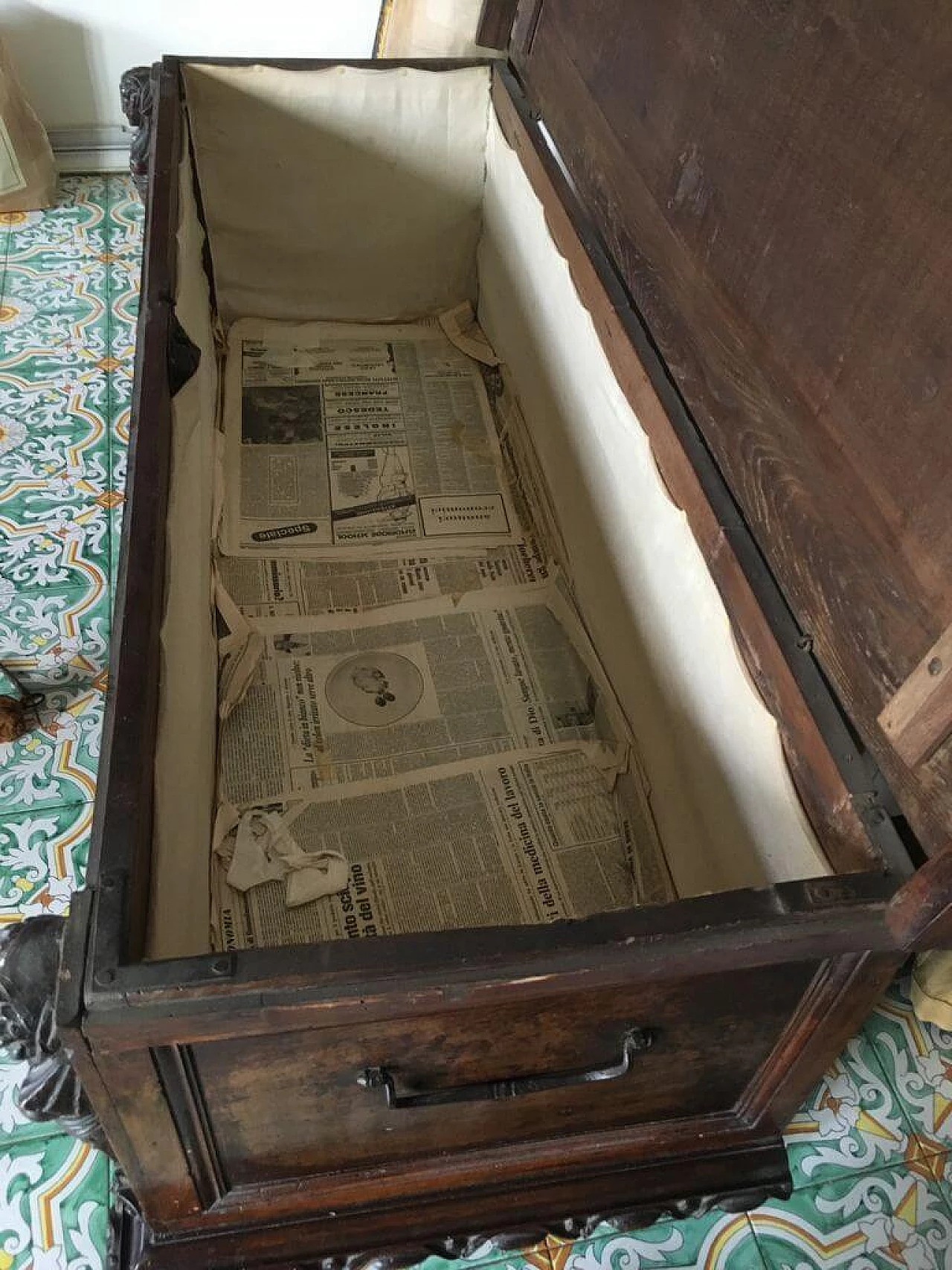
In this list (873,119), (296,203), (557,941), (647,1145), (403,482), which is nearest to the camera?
(557,941)

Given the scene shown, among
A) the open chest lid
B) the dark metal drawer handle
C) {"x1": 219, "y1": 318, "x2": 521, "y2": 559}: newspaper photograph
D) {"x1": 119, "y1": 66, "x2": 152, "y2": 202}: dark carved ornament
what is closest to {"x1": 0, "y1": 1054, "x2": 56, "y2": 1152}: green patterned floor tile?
the dark metal drawer handle

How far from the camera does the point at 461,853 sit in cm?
99

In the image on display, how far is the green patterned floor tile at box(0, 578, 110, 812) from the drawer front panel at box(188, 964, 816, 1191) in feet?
1.77

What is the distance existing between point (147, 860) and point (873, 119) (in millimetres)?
706

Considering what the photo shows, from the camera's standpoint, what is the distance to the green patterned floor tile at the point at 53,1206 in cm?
87

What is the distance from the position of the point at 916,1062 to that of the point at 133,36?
2.06 meters

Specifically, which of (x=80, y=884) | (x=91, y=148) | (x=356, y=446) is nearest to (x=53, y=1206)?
(x=80, y=884)

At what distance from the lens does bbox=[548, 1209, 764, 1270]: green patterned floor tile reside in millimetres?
890

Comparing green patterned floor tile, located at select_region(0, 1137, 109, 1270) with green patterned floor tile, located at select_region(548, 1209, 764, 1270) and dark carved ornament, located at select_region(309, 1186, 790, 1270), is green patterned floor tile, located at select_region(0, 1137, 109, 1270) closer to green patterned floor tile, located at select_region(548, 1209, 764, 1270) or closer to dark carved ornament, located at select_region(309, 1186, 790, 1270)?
dark carved ornament, located at select_region(309, 1186, 790, 1270)

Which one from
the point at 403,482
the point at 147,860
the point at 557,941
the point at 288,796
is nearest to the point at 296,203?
the point at 403,482

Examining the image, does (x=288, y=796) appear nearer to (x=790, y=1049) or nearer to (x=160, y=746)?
(x=160, y=746)

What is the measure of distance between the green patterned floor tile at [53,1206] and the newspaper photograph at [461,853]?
0.82 ft

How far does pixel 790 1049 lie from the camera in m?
0.78

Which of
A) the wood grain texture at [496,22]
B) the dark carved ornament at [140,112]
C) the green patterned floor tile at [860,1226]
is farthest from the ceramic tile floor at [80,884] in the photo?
the wood grain texture at [496,22]
